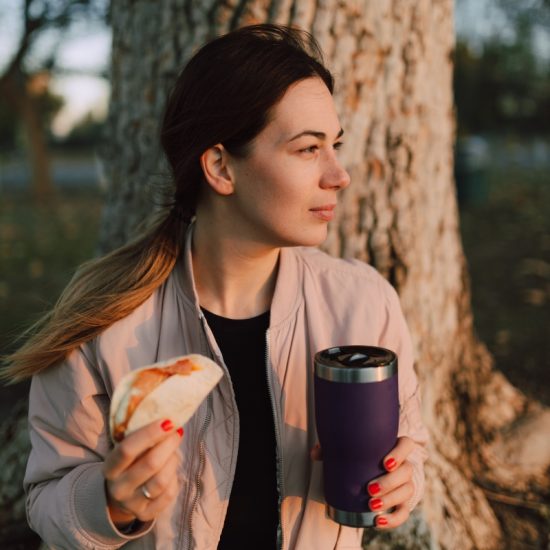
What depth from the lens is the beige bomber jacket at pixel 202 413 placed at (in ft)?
6.51

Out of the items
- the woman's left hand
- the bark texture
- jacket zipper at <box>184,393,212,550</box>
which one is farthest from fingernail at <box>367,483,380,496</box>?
the bark texture

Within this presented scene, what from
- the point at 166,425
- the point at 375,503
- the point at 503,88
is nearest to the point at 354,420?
the point at 375,503

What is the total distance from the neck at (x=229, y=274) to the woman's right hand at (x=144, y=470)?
Result: 629 millimetres

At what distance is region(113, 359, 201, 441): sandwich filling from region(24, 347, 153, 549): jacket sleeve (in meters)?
0.35

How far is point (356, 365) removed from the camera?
1641 mm

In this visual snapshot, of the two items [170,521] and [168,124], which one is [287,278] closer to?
[168,124]

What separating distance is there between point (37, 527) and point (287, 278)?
1074mm

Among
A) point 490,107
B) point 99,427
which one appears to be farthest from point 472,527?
point 490,107

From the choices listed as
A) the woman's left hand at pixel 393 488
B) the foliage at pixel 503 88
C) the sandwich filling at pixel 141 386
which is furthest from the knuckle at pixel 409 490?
the foliage at pixel 503 88

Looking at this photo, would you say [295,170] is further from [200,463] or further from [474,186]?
[474,186]

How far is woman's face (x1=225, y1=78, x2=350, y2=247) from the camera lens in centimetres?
197

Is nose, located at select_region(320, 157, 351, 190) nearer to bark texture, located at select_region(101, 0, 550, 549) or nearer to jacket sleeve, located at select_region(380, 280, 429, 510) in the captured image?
jacket sleeve, located at select_region(380, 280, 429, 510)

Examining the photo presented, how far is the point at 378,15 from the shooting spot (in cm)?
288

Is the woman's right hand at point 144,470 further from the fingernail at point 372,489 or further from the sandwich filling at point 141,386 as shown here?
the fingernail at point 372,489
